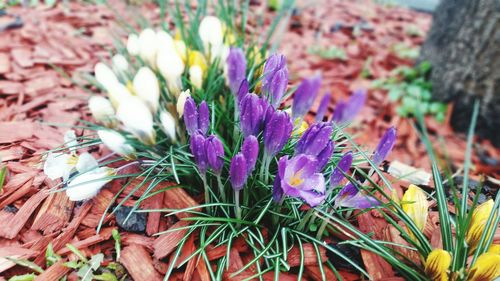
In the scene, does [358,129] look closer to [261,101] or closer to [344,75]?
[344,75]

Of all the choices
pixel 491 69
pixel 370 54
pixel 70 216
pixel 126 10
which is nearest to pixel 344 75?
pixel 370 54

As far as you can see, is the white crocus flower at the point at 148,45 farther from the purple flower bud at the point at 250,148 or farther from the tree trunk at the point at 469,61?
the tree trunk at the point at 469,61

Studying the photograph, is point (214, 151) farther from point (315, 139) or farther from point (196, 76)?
point (196, 76)

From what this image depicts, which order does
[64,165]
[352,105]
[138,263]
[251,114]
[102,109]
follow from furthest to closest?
[102,109], [64,165], [138,263], [251,114], [352,105]

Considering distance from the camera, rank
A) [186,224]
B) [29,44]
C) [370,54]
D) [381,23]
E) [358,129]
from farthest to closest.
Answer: [381,23], [370,54], [358,129], [29,44], [186,224]

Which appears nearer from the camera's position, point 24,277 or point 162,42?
point 24,277

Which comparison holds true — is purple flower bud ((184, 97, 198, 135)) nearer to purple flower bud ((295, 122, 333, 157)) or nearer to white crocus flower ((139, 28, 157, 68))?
purple flower bud ((295, 122, 333, 157))

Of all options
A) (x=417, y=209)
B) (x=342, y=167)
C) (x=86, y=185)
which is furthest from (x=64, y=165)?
(x=417, y=209)
